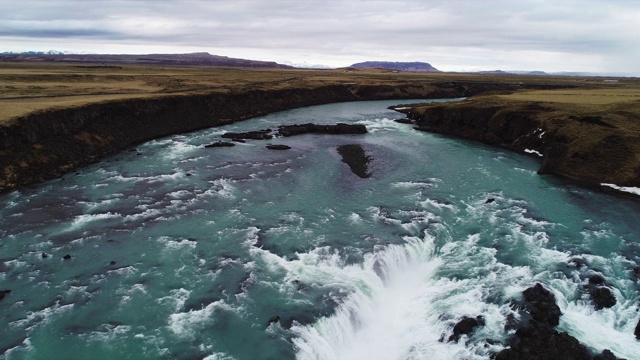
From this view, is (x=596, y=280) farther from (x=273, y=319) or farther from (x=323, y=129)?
(x=323, y=129)

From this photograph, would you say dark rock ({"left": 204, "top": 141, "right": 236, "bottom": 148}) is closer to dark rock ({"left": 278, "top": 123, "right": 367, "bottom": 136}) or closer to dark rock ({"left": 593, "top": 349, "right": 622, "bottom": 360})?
dark rock ({"left": 278, "top": 123, "right": 367, "bottom": 136})

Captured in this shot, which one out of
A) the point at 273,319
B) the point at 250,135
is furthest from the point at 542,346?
the point at 250,135

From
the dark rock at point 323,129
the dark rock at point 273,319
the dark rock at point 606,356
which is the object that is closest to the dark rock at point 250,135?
the dark rock at point 323,129

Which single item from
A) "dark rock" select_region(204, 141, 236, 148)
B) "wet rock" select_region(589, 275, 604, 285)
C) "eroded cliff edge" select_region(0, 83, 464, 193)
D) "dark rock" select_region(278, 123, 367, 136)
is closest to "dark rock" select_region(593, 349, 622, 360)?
"wet rock" select_region(589, 275, 604, 285)

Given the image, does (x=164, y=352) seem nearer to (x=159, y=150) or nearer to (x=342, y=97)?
(x=159, y=150)

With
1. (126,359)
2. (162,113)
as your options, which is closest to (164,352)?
(126,359)

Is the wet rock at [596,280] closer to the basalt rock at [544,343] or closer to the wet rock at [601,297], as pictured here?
the wet rock at [601,297]

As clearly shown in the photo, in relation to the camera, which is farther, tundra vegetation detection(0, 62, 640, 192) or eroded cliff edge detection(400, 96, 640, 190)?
eroded cliff edge detection(400, 96, 640, 190)
